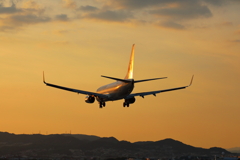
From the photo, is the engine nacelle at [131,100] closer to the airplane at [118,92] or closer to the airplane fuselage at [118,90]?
the airplane at [118,92]

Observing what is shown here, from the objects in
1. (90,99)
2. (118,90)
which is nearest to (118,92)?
(118,90)

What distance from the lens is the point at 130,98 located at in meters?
139

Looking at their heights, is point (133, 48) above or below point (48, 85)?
above

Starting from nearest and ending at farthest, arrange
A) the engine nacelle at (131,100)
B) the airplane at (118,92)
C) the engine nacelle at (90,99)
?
the airplane at (118,92) → the engine nacelle at (131,100) → the engine nacelle at (90,99)

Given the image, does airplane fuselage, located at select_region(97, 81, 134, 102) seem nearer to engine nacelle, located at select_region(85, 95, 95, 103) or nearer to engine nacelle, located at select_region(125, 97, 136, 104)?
engine nacelle, located at select_region(85, 95, 95, 103)

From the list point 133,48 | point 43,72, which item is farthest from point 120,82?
point 43,72

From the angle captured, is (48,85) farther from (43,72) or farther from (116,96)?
(116,96)

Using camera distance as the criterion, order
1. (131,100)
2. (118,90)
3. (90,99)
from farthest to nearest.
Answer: (90,99) < (131,100) < (118,90)

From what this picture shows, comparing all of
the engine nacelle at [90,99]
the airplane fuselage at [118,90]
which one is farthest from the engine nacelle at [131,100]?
the engine nacelle at [90,99]

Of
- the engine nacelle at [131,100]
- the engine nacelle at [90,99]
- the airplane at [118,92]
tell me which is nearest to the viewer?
the airplane at [118,92]

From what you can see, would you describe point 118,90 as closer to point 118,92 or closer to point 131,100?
point 118,92

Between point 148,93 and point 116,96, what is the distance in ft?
35.2

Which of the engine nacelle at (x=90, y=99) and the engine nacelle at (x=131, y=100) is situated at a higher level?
the engine nacelle at (x=90, y=99)

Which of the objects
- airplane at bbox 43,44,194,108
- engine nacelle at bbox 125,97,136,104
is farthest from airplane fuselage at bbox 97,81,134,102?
engine nacelle at bbox 125,97,136,104
